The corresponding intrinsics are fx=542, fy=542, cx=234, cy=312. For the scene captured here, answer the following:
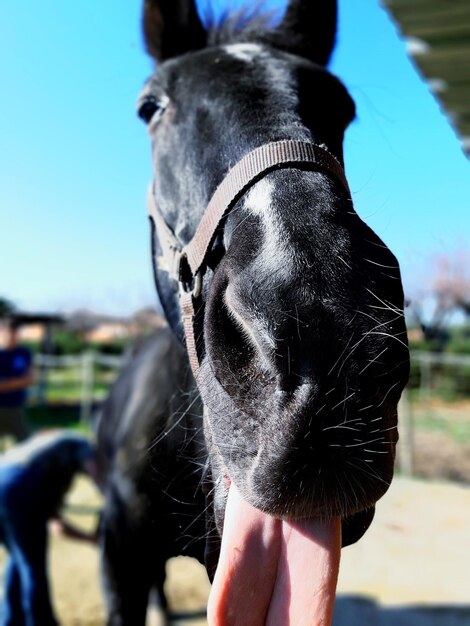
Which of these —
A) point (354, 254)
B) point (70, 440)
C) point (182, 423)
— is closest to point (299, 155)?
point (354, 254)

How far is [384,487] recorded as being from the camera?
0.80 m

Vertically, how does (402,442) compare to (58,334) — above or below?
above

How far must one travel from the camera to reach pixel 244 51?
141 cm

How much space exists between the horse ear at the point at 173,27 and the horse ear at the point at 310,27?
0.28 m

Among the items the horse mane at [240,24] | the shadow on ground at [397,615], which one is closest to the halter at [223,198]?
the horse mane at [240,24]

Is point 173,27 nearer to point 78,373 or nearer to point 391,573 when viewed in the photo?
point 391,573

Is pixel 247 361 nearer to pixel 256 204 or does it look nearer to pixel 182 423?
pixel 256 204

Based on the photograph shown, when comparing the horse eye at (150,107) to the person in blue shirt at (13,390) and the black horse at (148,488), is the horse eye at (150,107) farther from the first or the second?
the person in blue shirt at (13,390)

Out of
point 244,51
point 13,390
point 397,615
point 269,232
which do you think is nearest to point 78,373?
point 13,390

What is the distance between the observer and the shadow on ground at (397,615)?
9.48ft

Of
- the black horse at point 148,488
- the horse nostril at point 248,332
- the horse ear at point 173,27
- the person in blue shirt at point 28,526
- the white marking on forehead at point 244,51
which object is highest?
the horse ear at point 173,27

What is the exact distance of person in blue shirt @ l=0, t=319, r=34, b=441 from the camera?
235 inches

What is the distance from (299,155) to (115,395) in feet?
7.36

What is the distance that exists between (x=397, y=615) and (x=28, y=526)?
6.94 ft
